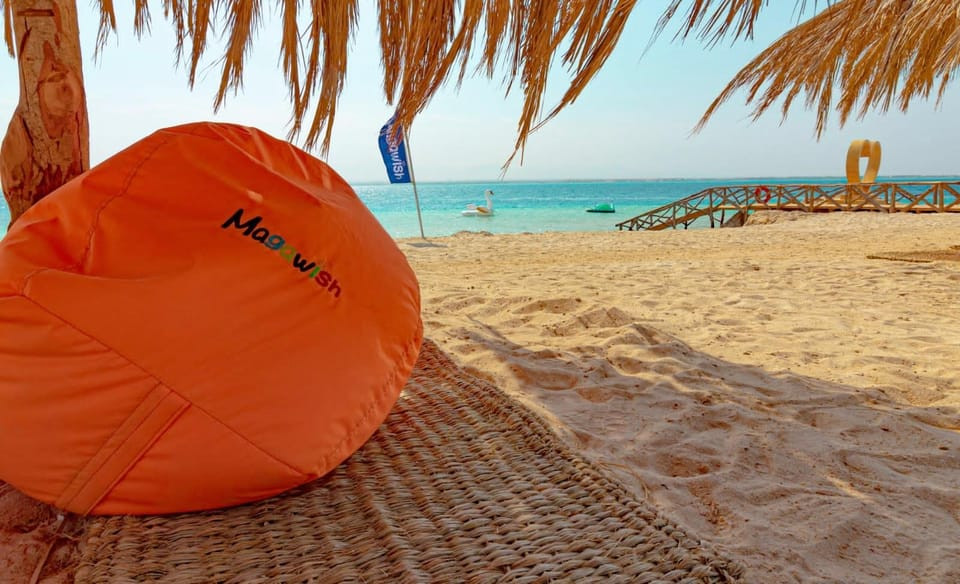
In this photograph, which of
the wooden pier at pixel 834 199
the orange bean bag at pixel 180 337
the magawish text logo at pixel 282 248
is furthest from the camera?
the wooden pier at pixel 834 199

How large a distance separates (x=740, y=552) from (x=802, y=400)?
3.35 ft

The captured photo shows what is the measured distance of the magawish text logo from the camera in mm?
1246

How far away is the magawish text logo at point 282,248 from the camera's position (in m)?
1.25

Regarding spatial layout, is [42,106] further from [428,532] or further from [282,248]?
[428,532]

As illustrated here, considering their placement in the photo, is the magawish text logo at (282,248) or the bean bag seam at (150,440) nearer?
→ the bean bag seam at (150,440)

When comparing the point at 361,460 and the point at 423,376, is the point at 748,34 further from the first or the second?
the point at 361,460

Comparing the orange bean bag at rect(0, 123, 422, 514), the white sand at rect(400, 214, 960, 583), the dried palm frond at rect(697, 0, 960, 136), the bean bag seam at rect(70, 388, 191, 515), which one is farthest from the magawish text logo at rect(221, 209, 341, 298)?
the dried palm frond at rect(697, 0, 960, 136)

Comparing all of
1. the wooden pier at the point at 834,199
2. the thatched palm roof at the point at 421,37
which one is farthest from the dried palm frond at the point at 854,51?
the wooden pier at the point at 834,199

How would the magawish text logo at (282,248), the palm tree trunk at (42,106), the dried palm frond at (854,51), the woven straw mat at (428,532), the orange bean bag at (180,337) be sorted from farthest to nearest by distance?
the dried palm frond at (854,51) < the palm tree trunk at (42,106) < the magawish text logo at (282,248) < the orange bean bag at (180,337) < the woven straw mat at (428,532)

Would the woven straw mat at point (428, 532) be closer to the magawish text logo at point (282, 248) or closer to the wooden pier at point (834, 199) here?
the magawish text logo at point (282, 248)

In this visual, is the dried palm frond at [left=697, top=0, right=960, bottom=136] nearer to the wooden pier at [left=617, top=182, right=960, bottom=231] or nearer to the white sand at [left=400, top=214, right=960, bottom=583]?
the white sand at [left=400, top=214, right=960, bottom=583]

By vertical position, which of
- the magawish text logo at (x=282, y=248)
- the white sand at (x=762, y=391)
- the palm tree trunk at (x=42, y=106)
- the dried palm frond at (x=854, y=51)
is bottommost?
the white sand at (x=762, y=391)

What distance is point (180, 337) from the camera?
111cm

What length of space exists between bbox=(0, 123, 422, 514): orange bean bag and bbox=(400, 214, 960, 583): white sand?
2.80 ft
